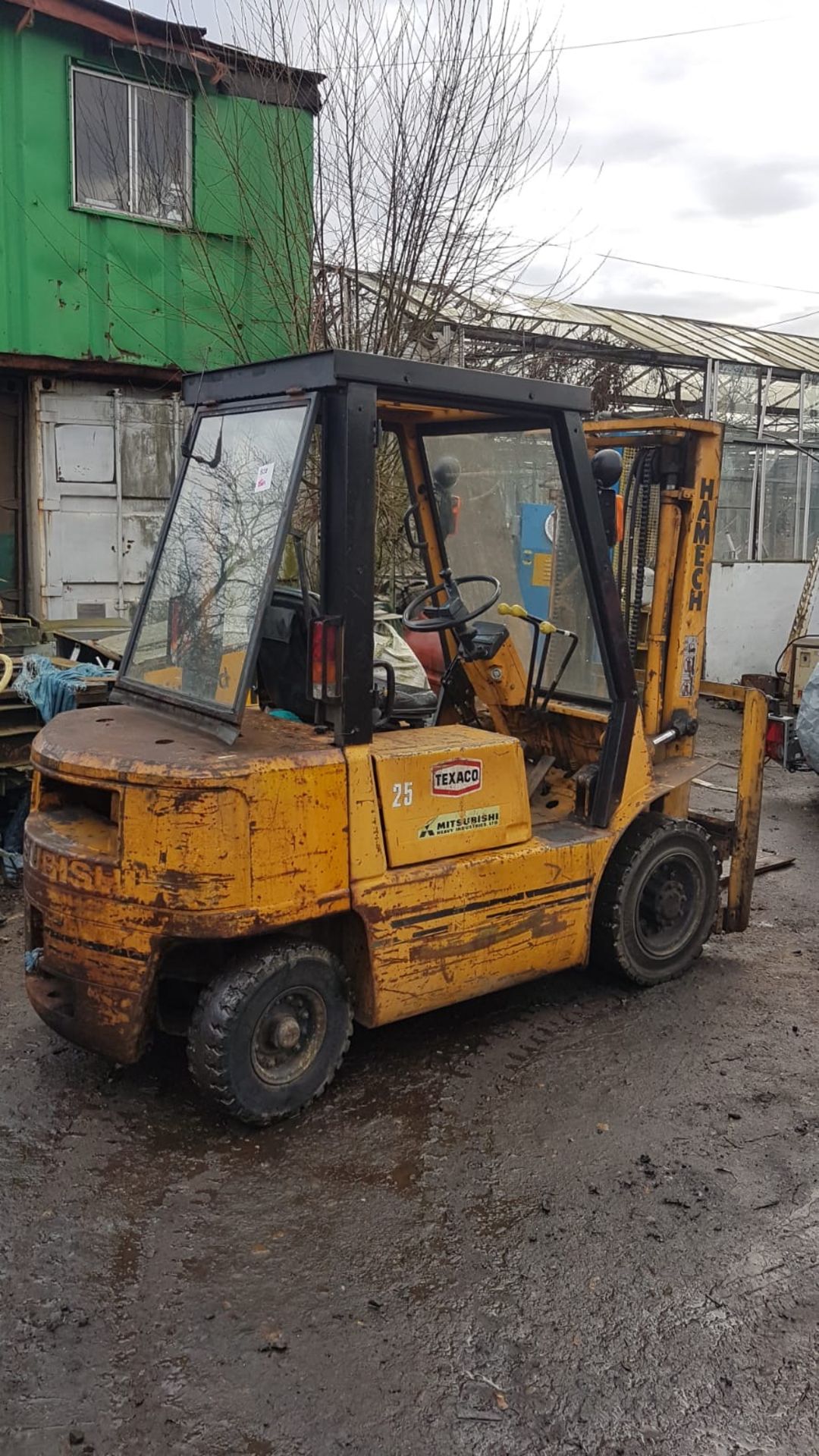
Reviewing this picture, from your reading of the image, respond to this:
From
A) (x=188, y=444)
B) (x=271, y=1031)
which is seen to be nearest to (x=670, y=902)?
(x=271, y=1031)

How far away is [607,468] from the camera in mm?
4344

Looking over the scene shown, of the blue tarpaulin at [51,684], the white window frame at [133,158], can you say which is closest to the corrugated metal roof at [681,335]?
the white window frame at [133,158]

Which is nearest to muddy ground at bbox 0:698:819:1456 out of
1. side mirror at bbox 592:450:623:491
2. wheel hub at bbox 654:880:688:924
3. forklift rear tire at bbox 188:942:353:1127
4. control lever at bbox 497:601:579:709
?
forklift rear tire at bbox 188:942:353:1127

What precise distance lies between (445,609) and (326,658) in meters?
0.96

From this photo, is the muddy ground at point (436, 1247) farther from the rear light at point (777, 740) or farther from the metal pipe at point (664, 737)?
the rear light at point (777, 740)

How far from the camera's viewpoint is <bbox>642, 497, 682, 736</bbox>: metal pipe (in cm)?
489

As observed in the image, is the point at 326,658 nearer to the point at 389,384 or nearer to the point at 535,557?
the point at 389,384

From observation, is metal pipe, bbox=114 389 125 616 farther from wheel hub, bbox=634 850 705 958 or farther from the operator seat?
wheel hub, bbox=634 850 705 958

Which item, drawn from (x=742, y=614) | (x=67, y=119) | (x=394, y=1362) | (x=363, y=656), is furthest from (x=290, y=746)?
(x=742, y=614)

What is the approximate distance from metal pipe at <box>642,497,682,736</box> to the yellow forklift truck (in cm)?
1

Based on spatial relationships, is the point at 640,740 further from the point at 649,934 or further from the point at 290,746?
the point at 290,746

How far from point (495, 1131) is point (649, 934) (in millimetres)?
1440

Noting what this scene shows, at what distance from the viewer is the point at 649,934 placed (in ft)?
16.2

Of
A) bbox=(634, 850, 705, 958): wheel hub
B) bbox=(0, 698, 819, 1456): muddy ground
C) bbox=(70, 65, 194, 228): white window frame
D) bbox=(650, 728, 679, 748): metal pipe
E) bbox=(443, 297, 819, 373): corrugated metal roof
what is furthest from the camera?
bbox=(443, 297, 819, 373): corrugated metal roof
